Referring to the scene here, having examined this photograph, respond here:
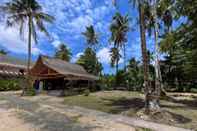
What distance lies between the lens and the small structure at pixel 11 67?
158 ft

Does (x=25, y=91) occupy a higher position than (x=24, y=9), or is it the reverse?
(x=24, y=9)

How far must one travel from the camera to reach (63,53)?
2717 inches

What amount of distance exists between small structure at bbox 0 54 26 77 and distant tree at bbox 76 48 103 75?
11896mm

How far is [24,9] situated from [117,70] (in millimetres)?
26128

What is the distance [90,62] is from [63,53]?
14887mm

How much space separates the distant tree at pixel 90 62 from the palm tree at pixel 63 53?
9586 millimetres

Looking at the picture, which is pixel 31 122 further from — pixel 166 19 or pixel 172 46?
pixel 166 19

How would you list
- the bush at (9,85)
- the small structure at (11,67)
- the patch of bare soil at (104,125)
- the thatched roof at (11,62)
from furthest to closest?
the thatched roof at (11,62), the small structure at (11,67), the bush at (9,85), the patch of bare soil at (104,125)

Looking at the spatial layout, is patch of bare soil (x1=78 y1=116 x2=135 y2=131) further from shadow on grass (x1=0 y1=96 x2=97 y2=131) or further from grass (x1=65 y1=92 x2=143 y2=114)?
grass (x1=65 y1=92 x2=143 y2=114)

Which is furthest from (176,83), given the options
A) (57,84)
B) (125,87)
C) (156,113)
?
(156,113)

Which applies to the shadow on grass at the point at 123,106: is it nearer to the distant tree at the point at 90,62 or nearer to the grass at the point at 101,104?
the grass at the point at 101,104

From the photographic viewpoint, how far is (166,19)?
38094 millimetres

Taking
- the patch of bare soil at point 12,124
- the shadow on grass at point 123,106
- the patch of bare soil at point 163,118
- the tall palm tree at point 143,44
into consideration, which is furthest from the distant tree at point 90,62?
the patch of bare soil at point 12,124

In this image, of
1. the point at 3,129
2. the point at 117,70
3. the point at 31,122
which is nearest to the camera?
the point at 3,129
